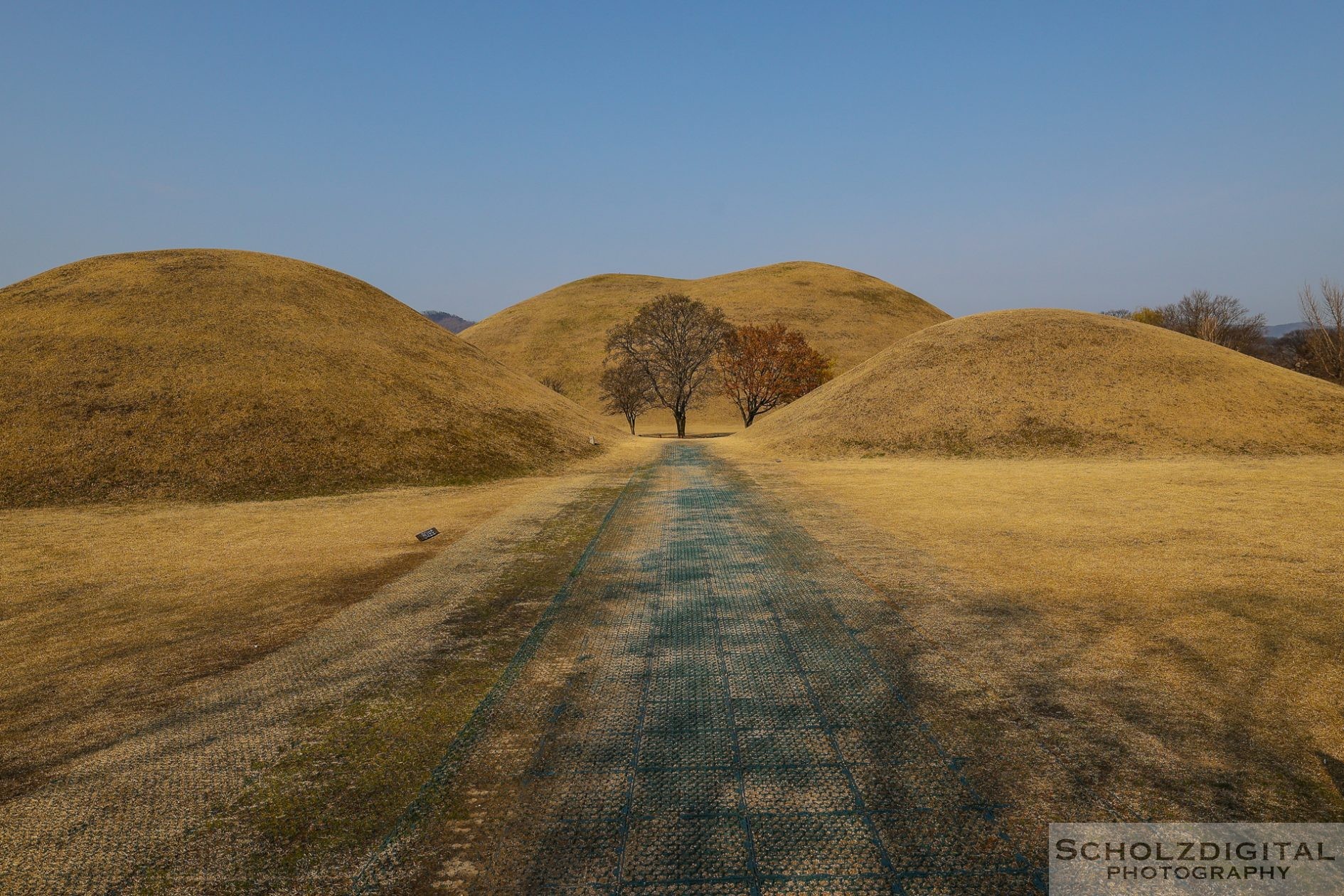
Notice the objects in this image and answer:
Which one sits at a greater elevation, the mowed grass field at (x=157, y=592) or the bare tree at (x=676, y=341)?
the bare tree at (x=676, y=341)

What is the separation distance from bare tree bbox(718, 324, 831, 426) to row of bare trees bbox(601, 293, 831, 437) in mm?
79

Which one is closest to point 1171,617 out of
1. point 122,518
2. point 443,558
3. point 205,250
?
point 443,558

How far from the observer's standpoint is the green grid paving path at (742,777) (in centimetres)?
402

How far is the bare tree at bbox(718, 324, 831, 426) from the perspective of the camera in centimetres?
6944

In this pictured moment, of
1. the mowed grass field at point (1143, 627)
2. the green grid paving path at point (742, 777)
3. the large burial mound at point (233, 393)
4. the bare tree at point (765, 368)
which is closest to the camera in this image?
the green grid paving path at point (742, 777)

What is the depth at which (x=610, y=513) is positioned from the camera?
17781 mm

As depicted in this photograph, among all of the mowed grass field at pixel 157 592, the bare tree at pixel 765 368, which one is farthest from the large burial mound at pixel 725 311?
the mowed grass field at pixel 157 592

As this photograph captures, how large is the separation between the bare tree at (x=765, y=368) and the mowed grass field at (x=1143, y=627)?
51.3m

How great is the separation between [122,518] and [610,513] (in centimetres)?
1495

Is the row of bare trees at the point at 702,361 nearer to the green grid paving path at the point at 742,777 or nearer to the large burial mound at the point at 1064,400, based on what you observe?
the large burial mound at the point at 1064,400

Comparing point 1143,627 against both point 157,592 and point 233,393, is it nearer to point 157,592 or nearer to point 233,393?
point 157,592

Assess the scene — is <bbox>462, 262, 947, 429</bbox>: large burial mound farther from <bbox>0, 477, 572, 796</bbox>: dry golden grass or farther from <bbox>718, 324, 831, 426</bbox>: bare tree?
<bbox>0, 477, 572, 796</bbox>: dry golden grass

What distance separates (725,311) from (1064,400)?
94.2 m

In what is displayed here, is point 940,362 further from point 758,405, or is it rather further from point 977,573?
point 977,573
